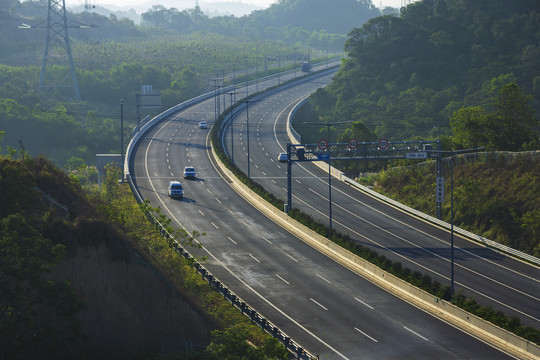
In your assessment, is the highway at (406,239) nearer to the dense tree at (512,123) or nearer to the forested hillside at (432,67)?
the dense tree at (512,123)

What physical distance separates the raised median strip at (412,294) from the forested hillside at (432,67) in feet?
242

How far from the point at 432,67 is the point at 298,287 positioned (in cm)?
12982

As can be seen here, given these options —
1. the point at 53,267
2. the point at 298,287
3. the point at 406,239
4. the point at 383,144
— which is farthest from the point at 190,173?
the point at 53,267

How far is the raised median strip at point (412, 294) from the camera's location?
142 ft

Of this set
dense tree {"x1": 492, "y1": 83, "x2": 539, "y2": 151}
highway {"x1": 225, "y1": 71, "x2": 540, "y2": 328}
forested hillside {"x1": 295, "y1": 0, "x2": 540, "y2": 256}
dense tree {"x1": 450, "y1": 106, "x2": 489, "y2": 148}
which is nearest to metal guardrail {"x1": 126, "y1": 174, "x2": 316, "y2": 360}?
highway {"x1": 225, "y1": 71, "x2": 540, "y2": 328}

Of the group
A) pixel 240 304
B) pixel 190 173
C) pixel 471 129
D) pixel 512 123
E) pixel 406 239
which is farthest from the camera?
pixel 471 129

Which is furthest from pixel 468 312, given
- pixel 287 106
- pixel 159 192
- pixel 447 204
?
pixel 287 106

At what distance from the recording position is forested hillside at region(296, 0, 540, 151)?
151 m

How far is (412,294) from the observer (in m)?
53.1

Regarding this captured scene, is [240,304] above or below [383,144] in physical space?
below

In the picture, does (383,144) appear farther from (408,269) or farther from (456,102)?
(456,102)

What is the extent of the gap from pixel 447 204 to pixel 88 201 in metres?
46.3

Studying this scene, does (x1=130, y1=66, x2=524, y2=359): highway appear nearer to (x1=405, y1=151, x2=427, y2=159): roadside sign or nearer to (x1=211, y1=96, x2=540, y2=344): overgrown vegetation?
(x1=211, y1=96, x2=540, y2=344): overgrown vegetation

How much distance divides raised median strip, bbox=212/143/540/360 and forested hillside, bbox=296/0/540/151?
242ft
